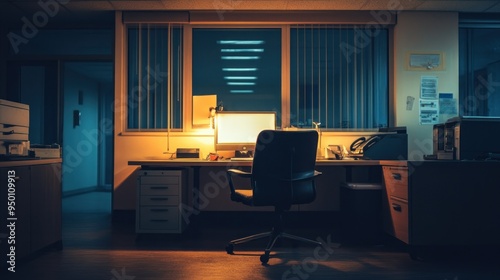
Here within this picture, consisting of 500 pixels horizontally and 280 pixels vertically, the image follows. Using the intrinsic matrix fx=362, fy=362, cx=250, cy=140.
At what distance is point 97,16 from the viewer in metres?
4.37

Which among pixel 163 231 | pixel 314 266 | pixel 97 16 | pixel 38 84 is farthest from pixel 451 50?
pixel 38 84

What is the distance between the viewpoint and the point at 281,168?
9.24ft

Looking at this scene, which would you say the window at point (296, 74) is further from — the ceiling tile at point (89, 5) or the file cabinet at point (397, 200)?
the file cabinet at point (397, 200)

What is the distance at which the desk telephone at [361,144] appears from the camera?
3684mm

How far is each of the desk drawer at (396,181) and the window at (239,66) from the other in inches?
64.4

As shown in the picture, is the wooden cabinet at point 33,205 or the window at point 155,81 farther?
the window at point 155,81

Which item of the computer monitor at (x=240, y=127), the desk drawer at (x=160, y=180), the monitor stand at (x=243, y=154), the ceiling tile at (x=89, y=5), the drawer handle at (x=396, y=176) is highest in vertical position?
the ceiling tile at (x=89, y=5)

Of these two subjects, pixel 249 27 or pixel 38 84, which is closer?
pixel 249 27

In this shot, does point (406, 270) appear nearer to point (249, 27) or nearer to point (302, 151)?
point (302, 151)

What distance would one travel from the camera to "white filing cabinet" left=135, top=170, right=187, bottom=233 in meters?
3.39

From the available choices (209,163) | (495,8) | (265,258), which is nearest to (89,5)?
(209,163)

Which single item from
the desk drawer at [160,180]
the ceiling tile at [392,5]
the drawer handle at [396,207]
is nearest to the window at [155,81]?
the desk drawer at [160,180]

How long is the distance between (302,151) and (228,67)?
2058 mm

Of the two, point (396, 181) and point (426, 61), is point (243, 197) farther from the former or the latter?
point (426, 61)
